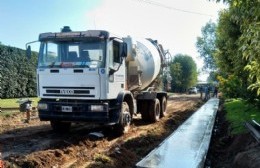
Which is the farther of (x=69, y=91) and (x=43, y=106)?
(x=43, y=106)

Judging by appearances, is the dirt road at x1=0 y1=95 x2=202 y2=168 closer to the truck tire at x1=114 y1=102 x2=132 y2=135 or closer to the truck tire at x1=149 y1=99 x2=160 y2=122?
the truck tire at x1=114 y1=102 x2=132 y2=135

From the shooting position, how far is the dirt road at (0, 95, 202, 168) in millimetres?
8398

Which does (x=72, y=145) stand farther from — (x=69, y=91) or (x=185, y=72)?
(x=185, y=72)

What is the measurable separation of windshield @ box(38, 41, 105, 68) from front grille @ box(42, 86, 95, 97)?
67 centimetres

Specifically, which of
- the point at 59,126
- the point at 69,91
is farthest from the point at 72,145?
the point at 59,126

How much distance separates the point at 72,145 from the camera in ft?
33.3

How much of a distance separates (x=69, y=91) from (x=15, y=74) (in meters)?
15.0

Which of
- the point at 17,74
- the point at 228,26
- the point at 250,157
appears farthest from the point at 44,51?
the point at 17,74

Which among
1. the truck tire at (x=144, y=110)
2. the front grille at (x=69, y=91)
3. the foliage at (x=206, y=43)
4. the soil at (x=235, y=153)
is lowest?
the soil at (x=235, y=153)

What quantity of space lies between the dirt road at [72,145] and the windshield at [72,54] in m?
2.30

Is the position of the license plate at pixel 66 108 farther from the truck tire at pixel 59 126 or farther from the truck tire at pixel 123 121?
the truck tire at pixel 123 121

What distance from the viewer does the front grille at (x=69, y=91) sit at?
1081cm

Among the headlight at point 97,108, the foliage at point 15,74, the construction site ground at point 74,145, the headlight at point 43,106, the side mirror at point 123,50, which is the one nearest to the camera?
the construction site ground at point 74,145

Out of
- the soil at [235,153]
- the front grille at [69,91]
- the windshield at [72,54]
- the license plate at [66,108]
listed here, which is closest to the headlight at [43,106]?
the front grille at [69,91]
